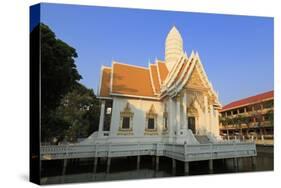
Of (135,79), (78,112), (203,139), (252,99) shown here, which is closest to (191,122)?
(203,139)

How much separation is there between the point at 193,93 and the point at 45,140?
10.7 feet

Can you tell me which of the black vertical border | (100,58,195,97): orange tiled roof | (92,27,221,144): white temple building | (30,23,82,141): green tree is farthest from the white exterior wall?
the black vertical border

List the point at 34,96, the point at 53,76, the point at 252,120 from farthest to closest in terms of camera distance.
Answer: the point at 252,120
the point at 53,76
the point at 34,96

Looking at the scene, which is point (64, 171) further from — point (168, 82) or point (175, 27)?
point (175, 27)

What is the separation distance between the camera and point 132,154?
8148 millimetres

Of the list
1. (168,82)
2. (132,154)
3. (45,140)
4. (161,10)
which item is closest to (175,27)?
(161,10)

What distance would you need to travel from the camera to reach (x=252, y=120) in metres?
9.16

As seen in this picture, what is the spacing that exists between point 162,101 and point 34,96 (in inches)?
103

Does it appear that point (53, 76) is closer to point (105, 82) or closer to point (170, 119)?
point (105, 82)

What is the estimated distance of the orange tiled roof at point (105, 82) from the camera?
7766 mm

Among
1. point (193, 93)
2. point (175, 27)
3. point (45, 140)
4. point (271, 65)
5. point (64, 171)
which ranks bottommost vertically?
point (64, 171)

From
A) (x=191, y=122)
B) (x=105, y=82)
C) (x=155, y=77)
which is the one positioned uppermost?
(x=155, y=77)

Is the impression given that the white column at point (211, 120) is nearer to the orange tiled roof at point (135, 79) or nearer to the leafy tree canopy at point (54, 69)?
the orange tiled roof at point (135, 79)

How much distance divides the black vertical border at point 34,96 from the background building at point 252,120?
A: 12.7 ft
